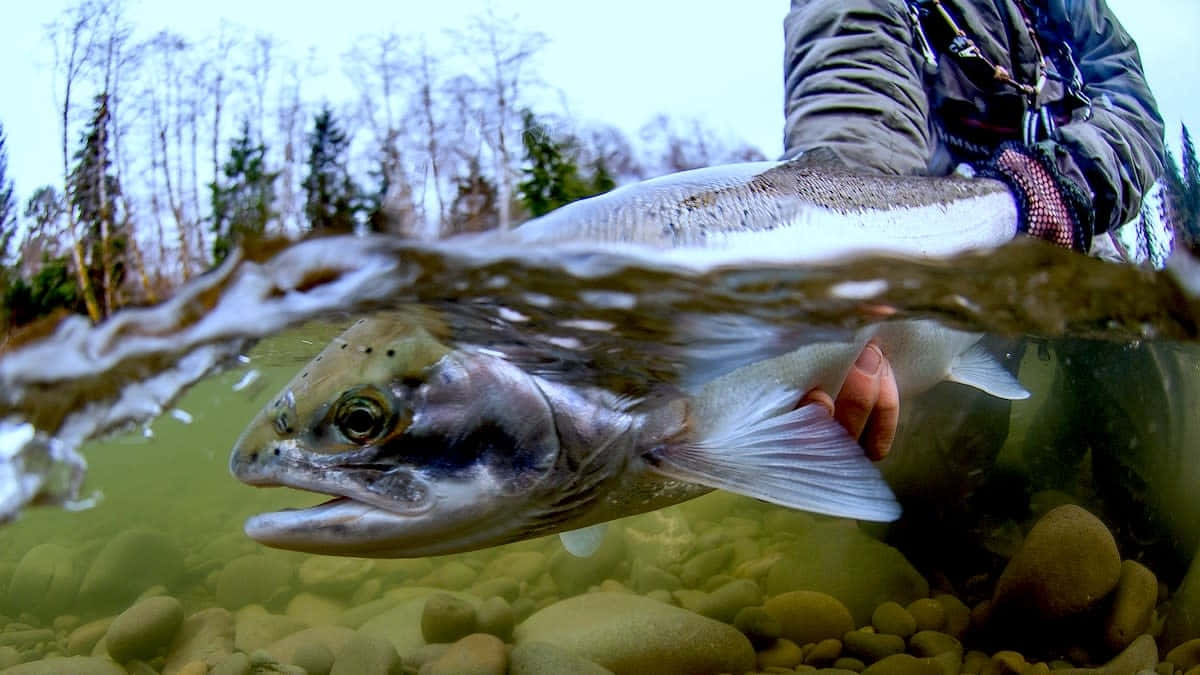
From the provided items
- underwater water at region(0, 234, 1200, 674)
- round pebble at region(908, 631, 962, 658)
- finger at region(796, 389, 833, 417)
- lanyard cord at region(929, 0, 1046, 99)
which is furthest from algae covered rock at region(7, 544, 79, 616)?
lanyard cord at region(929, 0, 1046, 99)

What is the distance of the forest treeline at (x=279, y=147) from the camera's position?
82.1 inches

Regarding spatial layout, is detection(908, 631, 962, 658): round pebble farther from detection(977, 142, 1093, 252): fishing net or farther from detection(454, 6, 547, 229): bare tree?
detection(454, 6, 547, 229): bare tree

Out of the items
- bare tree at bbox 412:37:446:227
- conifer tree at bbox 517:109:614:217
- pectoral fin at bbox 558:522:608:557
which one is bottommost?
pectoral fin at bbox 558:522:608:557

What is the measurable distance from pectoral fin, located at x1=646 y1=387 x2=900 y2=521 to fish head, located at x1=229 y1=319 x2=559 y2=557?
40cm

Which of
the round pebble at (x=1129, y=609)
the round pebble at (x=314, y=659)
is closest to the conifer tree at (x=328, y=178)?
the round pebble at (x=314, y=659)

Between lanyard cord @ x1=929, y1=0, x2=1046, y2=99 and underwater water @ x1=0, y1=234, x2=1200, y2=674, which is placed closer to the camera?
underwater water @ x1=0, y1=234, x2=1200, y2=674

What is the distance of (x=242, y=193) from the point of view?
2.24 m

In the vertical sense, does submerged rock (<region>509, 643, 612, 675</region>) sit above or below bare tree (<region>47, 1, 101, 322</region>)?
below

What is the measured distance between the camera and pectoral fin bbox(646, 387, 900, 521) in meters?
1.84

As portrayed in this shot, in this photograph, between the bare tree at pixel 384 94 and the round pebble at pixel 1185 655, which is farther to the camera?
the round pebble at pixel 1185 655

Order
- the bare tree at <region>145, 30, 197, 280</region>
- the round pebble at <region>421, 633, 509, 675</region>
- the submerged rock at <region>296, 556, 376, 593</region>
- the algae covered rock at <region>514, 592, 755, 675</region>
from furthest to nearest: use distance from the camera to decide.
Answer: the submerged rock at <region>296, 556, 376, 593</region> → the algae covered rock at <region>514, 592, 755, 675</region> → the round pebble at <region>421, 633, 509, 675</region> → the bare tree at <region>145, 30, 197, 280</region>

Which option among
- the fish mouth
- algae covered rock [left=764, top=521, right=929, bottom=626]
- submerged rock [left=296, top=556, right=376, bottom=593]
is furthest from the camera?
submerged rock [left=296, top=556, right=376, bottom=593]

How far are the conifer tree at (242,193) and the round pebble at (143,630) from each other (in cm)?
170

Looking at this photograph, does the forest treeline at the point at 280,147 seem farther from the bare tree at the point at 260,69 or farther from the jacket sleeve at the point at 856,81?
the jacket sleeve at the point at 856,81
